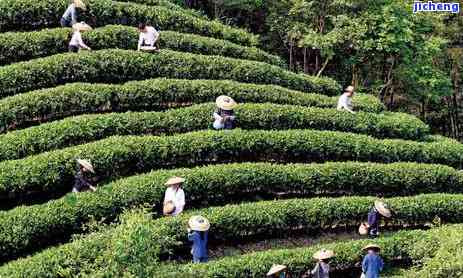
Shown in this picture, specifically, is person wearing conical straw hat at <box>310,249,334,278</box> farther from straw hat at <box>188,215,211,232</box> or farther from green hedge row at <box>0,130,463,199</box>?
green hedge row at <box>0,130,463,199</box>

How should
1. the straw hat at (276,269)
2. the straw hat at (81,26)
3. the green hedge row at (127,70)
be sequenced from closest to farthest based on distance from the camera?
the straw hat at (276,269)
the green hedge row at (127,70)
the straw hat at (81,26)

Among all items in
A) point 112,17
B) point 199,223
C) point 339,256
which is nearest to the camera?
point 199,223

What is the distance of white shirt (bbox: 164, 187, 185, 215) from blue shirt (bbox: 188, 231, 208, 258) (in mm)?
1151

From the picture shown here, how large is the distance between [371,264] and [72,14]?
492 inches

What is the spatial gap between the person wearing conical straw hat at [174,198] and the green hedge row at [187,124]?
3.14 m

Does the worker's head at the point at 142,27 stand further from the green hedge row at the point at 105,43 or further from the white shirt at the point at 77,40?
the white shirt at the point at 77,40

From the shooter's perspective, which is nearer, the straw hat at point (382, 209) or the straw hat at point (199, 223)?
the straw hat at point (199, 223)

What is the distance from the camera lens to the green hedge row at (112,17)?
20875mm

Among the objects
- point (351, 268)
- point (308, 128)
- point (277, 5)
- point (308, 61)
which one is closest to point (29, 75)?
point (308, 128)

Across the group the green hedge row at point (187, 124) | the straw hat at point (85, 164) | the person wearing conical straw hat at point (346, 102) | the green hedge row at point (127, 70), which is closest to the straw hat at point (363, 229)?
the green hedge row at point (187, 124)

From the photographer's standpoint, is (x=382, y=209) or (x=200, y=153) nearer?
(x=382, y=209)

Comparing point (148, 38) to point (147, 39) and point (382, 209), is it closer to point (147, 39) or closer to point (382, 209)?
point (147, 39)

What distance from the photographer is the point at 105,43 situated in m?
20.9

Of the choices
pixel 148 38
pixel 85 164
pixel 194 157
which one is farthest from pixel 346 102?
pixel 85 164
